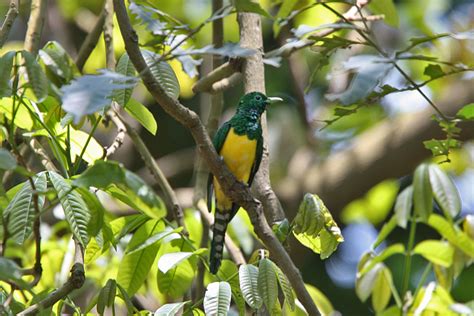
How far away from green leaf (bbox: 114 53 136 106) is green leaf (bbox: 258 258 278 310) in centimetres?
49

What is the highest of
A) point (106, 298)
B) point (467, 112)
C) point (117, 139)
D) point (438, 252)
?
point (467, 112)

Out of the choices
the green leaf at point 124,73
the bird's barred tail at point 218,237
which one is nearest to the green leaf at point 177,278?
the bird's barred tail at point 218,237

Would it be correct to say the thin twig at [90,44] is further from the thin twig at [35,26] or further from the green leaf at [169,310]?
the green leaf at [169,310]

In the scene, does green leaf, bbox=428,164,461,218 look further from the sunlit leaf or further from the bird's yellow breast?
the bird's yellow breast

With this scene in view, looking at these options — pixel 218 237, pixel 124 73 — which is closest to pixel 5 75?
pixel 124 73

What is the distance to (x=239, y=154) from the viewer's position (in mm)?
3078

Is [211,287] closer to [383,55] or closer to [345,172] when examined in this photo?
[383,55]

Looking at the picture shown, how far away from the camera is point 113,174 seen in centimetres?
139

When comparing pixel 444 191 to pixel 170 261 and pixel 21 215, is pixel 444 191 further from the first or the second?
pixel 21 215

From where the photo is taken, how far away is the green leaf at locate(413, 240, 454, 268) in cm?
256

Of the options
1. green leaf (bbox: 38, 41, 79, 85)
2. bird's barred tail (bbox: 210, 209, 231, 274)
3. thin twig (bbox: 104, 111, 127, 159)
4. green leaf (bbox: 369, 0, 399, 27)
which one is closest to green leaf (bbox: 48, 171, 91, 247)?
green leaf (bbox: 38, 41, 79, 85)

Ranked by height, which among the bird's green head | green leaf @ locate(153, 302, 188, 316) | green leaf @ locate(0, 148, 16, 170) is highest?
green leaf @ locate(0, 148, 16, 170)

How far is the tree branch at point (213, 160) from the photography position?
162 cm

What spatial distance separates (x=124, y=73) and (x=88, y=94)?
0.65 meters
